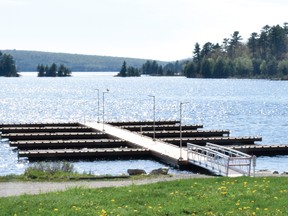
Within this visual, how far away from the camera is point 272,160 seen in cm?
5478

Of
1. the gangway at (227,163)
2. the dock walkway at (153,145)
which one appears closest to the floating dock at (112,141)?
the dock walkway at (153,145)

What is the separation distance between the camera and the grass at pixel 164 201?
58.9 ft

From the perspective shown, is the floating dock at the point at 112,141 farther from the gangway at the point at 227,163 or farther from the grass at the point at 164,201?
the grass at the point at 164,201

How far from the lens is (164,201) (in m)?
19.3

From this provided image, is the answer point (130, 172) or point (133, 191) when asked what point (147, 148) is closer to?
point (130, 172)

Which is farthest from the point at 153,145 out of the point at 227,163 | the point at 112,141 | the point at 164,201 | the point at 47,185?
the point at 164,201

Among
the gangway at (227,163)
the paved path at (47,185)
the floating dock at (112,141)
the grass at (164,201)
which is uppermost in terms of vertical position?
the grass at (164,201)

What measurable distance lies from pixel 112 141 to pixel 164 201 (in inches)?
1573

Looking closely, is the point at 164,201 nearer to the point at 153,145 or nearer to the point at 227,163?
the point at 227,163

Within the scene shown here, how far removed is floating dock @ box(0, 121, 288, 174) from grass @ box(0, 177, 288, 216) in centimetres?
2387

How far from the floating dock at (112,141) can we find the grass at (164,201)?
23.9 m

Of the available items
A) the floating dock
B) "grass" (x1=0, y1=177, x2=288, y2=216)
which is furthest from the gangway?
"grass" (x1=0, y1=177, x2=288, y2=216)

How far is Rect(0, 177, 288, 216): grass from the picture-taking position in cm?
1795

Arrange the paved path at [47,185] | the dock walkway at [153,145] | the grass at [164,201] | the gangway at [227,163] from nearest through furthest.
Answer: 1. the grass at [164,201]
2. the paved path at [47,185]
3. the gangway at [227,163]
4. the dock walkway at [153,145]
